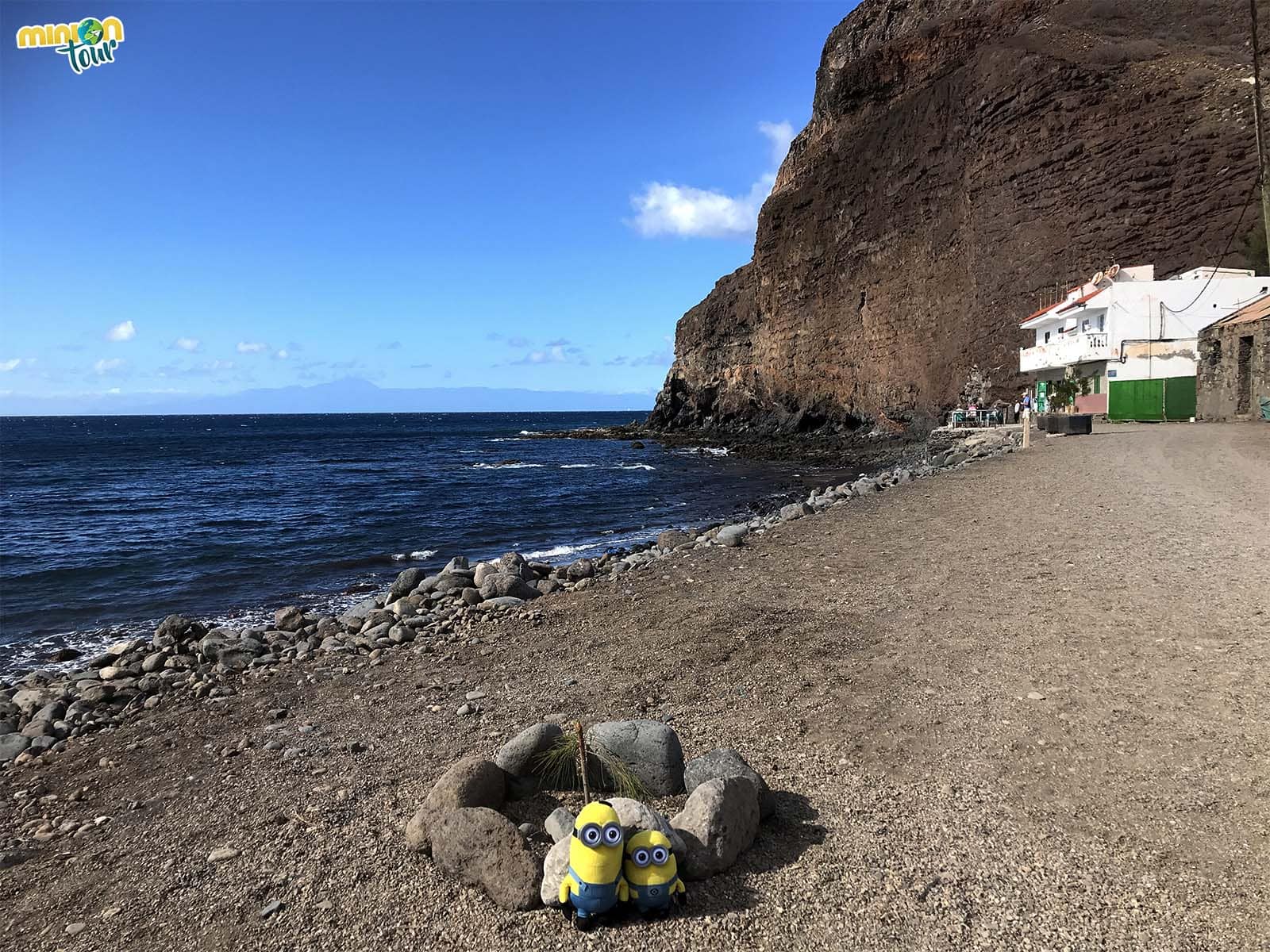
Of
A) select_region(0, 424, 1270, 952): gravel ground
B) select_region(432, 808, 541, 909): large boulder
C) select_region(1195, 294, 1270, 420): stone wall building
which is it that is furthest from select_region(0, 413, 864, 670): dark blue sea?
select_region(1195, 294, 1270, 420): stone wall building

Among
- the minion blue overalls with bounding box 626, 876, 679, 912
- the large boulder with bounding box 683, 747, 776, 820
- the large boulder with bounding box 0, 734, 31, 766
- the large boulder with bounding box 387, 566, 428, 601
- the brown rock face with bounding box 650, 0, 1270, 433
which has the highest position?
the brown rock face with bounding box 650, 0, 1270, 433

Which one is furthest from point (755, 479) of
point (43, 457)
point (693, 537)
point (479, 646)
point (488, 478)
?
point (43, 457)

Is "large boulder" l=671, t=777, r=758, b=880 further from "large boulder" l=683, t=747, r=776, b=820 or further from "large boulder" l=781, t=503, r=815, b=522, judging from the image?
"large boulder" l=781, t=503, r=815, b=522

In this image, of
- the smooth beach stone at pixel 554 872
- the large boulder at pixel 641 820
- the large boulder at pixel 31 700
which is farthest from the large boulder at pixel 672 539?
the smooth beach stone at pixel 554 872

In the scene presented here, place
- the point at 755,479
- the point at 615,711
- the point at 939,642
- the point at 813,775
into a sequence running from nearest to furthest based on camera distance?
the point at 813,775 → the point at 615,711 → the point at 939,642 → the point at 755,479

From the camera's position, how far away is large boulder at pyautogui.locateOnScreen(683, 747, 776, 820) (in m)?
4.06

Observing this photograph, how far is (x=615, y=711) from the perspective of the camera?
5.79m

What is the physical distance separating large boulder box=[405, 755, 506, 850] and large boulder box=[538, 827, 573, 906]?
2.27ft

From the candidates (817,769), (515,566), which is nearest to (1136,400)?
(515,566)

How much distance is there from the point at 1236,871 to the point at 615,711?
3812mm

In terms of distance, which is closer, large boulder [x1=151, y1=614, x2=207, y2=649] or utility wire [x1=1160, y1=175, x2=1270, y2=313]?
large boulder [x1=151, y1=614, x2=207, y2=649]

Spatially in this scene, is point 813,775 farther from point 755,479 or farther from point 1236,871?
point 755,479

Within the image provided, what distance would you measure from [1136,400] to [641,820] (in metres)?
37.1

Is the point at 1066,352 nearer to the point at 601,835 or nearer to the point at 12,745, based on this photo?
the point at 601,835
